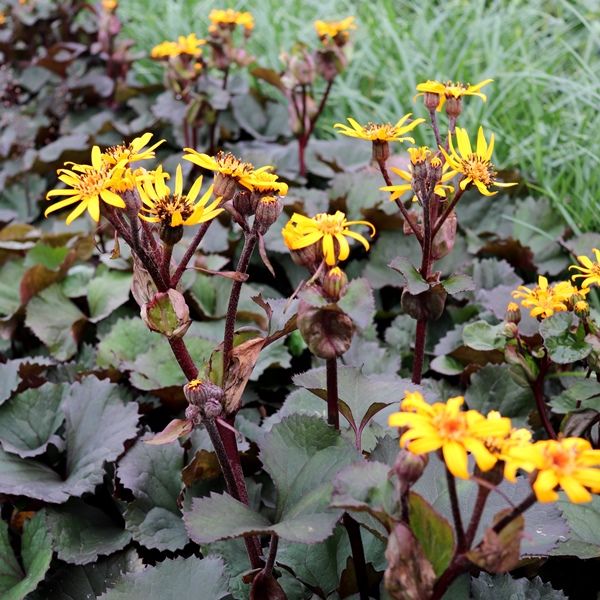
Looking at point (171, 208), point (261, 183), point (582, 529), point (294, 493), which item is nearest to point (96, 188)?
point (171, 208)

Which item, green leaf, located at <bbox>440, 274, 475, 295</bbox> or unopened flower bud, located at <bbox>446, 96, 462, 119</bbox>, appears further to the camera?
unopened flower bud, located at <bbox>446, 96, 462, 119</bbox>

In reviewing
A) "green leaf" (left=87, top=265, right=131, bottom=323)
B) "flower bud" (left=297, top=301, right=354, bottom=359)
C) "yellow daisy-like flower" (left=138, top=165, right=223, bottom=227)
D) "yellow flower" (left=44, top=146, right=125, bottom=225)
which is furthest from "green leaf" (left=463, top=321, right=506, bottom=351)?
"green leaf" (left=87, top=265, right=131, bottom=323)

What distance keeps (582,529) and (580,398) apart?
0.20 meters

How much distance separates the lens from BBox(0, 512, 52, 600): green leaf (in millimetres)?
1173

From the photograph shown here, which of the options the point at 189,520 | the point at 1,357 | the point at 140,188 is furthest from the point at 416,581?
the point at 1,357

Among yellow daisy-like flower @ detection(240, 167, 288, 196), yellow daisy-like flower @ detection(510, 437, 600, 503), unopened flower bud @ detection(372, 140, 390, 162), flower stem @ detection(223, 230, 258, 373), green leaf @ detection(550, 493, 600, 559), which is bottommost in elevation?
green leaf @ detection(550, 493, 600, 559)

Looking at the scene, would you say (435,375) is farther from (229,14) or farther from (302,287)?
(229,14)

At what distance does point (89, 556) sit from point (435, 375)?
0.87 m

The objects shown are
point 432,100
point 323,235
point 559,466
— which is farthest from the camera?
point 432,100

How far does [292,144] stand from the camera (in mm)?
2545

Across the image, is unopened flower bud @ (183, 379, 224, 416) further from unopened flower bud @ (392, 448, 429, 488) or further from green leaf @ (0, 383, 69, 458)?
green leaf @ (0, 383, 69, 458)

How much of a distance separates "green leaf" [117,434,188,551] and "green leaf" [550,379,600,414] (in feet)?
2.19

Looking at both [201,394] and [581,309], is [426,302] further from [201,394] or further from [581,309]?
[201,394]

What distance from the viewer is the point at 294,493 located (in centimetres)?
98
